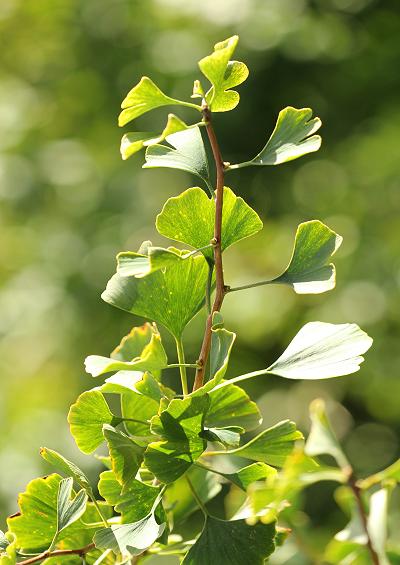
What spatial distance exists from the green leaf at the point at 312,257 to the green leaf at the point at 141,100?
0.08 m

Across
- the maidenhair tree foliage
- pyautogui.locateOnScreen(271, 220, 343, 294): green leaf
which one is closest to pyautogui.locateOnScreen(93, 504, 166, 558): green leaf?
the maidenhair tree foliage

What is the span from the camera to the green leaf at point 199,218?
376mm

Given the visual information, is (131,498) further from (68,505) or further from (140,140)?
(140,140)

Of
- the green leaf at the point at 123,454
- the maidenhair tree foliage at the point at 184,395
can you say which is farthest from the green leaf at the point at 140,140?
the green leaf at the point at 123,454

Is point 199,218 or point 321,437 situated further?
point 199,218

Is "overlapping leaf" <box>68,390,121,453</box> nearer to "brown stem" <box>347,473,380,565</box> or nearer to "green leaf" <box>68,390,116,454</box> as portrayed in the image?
"green leaf" <box>68,390,116,454</box>

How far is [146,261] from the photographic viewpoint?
342 mm

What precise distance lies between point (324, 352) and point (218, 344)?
0.04 metres

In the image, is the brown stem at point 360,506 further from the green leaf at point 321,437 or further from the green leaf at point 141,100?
the green leaf at point 141,100

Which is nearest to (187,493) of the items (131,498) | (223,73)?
(131,498)

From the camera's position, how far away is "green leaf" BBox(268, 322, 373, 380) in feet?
1.11

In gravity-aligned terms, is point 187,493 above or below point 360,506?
below

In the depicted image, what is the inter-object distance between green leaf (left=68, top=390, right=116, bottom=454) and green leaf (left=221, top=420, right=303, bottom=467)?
0.05m

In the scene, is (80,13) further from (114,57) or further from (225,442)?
(225,442)
